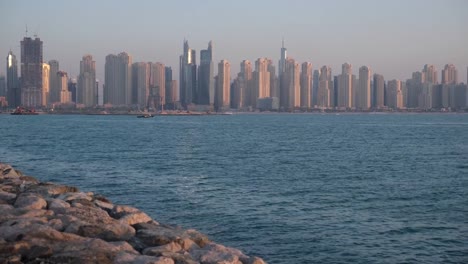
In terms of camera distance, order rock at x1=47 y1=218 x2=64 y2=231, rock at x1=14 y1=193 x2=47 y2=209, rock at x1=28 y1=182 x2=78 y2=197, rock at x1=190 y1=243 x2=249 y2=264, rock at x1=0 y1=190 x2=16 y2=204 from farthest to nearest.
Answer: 1. rock at x1=28 y1=182 x2=78 y2=197
2. rock at x1=0 y1=190 x2=16 y2=204
3. rock at x1=14 y1=193 x2=47 y2=209
4. rock at x1=47 y1=218 x2=64 y2=231
5. rock at x1=190 y1=243 x2=249 y2=264

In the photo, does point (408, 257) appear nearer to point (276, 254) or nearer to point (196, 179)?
point (276, 254)

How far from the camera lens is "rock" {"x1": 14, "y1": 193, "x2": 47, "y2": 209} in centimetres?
1067

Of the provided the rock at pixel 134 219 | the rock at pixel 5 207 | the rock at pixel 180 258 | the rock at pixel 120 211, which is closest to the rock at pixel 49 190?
the rock at pixel 5 207

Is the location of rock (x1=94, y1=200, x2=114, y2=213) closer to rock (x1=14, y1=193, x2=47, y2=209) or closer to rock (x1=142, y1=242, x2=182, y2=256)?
rock (x1=14, y1=193, x2=47, y2=209)

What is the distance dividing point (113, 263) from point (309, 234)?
7528 millimetres

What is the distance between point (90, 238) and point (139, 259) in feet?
4.20

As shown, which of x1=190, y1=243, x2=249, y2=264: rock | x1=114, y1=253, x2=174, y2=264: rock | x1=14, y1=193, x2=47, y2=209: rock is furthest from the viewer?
x1=14, y1=193, x2=47, y2=209: rock

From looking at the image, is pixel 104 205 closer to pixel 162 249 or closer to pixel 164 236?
pixel 164 236

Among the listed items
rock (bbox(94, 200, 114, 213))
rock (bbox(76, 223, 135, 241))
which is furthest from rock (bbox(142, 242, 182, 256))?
rock (bbox(94, 200, 114, 213))

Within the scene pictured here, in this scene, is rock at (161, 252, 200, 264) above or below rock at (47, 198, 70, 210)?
below

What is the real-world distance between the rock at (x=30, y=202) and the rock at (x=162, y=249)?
319 centimetres

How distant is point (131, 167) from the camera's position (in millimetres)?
29688

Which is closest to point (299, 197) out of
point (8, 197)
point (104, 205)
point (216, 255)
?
point (104, 205)

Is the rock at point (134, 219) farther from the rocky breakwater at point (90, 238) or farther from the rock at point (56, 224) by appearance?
the rock at point (56, 224)
